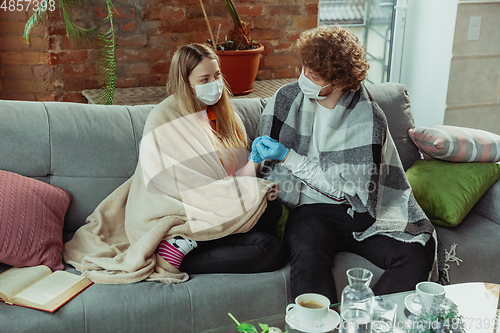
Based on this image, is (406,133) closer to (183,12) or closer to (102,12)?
(183,12)

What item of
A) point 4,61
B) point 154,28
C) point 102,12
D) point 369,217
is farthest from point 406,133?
point 4,61

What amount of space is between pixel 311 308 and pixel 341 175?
0.71m

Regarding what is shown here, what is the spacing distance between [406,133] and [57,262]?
1.50 meters

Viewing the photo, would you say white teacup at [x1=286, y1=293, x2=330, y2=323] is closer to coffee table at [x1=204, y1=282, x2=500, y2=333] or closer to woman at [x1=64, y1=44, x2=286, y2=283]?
coffee table at [x1=204, y1=282, x2=500, y2=333]

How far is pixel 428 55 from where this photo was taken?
10.6 feet

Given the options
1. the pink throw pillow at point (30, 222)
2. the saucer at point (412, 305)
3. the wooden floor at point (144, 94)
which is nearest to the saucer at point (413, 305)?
the saucer at point (412, 305)

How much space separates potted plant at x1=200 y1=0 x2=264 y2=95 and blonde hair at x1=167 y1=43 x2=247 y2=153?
922mm

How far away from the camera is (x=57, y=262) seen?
1.55 m

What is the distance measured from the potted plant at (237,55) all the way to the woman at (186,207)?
933 millimetres

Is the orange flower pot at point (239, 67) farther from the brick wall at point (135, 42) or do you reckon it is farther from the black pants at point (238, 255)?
the black pants at point (238, 255)

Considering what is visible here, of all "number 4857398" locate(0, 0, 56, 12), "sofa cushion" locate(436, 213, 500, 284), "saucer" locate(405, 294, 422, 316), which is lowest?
"sofa cushion" locate(436, 213, 500, 284)

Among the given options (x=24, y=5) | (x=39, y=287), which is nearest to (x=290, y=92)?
(x=39, y=287)

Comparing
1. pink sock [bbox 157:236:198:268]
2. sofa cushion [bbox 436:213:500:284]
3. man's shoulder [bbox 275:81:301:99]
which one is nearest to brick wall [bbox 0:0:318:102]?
man's shoulder [bbox 275:81:301:99]

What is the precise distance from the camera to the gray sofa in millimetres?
1386
